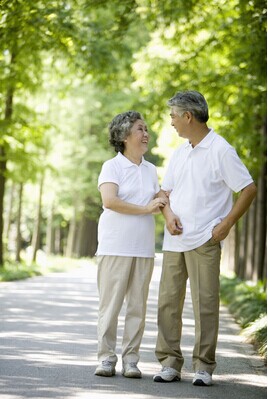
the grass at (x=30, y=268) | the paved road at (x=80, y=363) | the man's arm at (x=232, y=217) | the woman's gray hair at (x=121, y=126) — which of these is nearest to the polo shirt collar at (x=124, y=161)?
the woman's gray hair at (x=121, y=126)

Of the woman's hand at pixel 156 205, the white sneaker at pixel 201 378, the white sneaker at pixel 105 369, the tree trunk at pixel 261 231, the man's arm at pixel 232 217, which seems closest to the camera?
the man's arm at pixel 232 217

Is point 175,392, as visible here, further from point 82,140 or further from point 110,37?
point 82,140

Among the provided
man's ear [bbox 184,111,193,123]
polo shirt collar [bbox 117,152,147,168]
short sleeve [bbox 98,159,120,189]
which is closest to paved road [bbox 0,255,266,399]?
short sleeve [bbox 98,159,120,189]

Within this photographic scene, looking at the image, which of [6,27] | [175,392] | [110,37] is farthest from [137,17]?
[175,392]

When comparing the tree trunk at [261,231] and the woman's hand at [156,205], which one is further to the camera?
the tree trunk at [261,231]

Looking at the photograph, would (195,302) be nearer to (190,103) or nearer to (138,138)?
(138,138)

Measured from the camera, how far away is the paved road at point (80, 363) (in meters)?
7.04

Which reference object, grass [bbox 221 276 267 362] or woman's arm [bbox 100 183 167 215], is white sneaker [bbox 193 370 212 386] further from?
grass [bbox 221 276 267 362]

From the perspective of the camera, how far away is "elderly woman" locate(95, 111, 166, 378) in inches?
306

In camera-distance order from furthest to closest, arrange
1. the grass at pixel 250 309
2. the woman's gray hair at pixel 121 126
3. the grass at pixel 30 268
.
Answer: the grass at pixel 30 268, the grass at pixel 250 309, the woman's gray hair at pixel 121 126

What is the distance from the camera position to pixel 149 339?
36.2 ft

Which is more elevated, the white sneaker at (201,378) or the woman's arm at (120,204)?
the woman's arm at (120,204)

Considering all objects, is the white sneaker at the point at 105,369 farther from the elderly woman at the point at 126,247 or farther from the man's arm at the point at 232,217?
the man's arm at the point at 232,217

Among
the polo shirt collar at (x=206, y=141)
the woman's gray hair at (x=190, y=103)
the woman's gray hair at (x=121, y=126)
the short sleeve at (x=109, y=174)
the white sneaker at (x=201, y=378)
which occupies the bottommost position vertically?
the white sneaker at (x=201, y=378)
